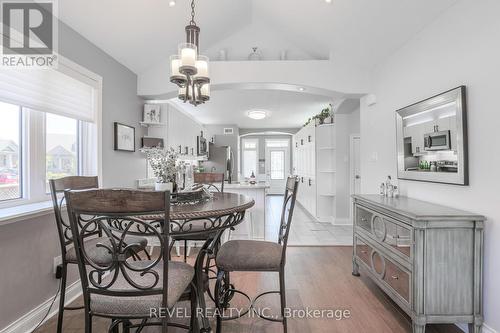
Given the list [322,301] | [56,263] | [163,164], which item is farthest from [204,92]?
[322,301]

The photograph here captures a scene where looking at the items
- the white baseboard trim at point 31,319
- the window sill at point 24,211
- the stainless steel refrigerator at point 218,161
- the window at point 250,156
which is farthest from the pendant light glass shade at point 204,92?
the window at point 250,156

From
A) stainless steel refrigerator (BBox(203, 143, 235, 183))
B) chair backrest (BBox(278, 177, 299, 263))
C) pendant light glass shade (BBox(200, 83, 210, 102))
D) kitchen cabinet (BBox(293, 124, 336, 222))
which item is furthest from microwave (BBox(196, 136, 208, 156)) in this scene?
chair backrest (BBox(278, 177, 299, 263))

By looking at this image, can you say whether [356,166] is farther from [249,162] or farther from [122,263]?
[249,162]

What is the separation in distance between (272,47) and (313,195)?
11.2 ft

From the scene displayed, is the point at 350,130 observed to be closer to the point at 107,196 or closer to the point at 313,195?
the point at 313,195

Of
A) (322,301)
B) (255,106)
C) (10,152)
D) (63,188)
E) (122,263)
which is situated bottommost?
(322,301)

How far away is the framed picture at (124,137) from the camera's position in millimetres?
3218

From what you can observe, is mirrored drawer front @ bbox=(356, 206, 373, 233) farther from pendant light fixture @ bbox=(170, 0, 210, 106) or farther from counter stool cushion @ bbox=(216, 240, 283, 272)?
pendant light fixture @ bbox=(170, 0, 210, 106)

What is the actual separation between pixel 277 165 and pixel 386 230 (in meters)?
8.99

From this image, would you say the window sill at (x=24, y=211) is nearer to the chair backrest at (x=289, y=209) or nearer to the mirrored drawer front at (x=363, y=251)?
the chair backrest at (x=289, y=209)

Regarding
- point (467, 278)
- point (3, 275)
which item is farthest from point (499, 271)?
point (3, 275)

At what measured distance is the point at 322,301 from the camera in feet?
8.16

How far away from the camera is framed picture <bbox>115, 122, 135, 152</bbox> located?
3218mm

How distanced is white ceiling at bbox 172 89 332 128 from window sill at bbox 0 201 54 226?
376 centimetres
